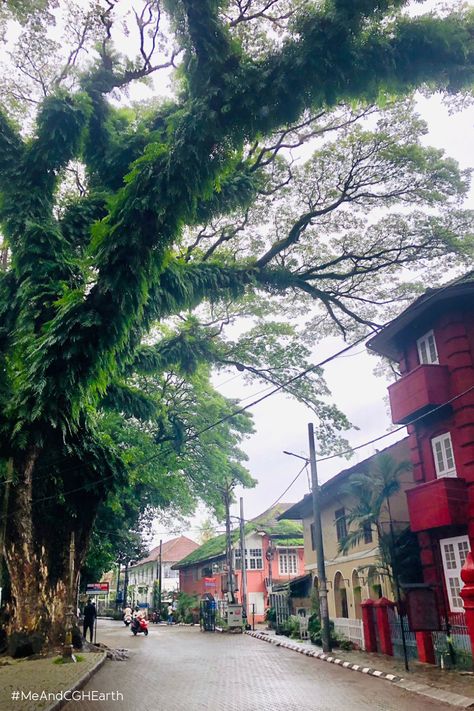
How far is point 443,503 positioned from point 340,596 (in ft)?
41.7

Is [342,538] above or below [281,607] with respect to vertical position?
above

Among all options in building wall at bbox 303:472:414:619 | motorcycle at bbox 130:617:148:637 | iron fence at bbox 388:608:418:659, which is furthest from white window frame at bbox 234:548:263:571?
iron fence at bbox 388:608:418:659

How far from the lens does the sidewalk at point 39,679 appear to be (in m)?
8.78

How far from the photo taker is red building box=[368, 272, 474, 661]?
1470cm

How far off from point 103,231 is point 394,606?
43.2 feet

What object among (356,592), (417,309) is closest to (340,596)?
(356,592)

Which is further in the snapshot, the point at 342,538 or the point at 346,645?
the point at 342,538

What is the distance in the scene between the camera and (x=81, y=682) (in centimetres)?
1124

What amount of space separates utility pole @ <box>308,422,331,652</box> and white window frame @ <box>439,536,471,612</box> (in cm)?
398

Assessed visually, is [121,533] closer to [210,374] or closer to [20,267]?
[210,374]

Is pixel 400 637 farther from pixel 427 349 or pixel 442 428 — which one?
pixel 427 349

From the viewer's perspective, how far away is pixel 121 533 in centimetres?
2797

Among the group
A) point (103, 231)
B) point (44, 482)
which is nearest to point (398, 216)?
point (103, 231)

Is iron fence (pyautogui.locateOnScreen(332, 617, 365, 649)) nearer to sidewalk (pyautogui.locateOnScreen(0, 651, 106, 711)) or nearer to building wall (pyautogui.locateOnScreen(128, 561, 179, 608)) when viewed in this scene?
sidewalk (pyautogui.locateOnScreen(0, 651, 106, 711))
